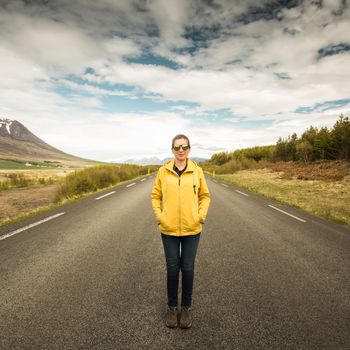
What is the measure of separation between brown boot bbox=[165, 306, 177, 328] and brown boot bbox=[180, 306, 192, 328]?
7 centimetres

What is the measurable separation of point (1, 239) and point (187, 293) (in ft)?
15.1

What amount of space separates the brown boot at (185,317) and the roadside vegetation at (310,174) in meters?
7.43

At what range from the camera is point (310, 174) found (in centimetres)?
2692

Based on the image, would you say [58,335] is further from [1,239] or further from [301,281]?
[1,239]

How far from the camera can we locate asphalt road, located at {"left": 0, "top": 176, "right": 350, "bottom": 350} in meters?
2.48

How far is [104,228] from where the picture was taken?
6.48m

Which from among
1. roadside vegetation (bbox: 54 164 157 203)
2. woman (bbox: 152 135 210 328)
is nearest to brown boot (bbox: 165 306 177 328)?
woman (bbox: 152 135 210 328)

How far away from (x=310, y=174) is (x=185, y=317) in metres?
28.1

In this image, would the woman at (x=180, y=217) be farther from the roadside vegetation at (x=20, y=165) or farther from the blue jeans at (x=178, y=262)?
the roadside vegetation at (x=20, y=165)

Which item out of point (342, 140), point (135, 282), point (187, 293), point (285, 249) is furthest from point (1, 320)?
point (342, 140)

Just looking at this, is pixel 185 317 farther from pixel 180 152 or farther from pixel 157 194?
→ pixel 180 152

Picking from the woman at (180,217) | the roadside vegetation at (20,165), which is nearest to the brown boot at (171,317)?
the woman at (180,217)

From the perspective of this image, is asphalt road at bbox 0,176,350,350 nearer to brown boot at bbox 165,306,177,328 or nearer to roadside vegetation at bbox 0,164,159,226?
brown boot at bbox 165,306,177,328

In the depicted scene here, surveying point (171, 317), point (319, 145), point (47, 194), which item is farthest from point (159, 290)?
point (319, 145)
